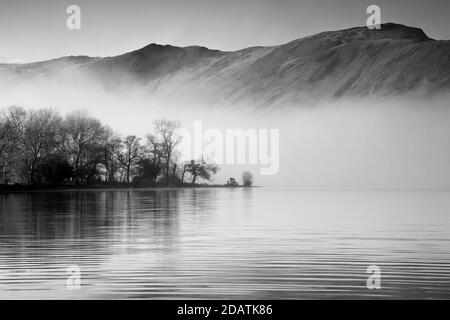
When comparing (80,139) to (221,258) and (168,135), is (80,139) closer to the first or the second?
(168,135)

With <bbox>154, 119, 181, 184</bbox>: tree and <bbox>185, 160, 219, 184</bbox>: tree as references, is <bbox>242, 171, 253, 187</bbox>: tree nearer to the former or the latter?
<bbox>185, 160, 219, 184</bbox>: tree

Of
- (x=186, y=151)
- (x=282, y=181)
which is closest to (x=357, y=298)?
(x=186, y=151)

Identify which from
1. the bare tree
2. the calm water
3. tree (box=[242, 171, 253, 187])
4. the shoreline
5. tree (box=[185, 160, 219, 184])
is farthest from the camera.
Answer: tree (box=[242, 171, 253, 187])

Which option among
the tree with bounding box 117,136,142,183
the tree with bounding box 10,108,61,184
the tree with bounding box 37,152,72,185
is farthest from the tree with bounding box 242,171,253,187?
the tree with bounding box 37,152,72,185

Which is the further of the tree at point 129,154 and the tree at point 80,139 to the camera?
the tree at point 129,154

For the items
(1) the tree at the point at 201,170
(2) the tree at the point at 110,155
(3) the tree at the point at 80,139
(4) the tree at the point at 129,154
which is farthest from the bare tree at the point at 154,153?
(3) the tree at the point at 80,139

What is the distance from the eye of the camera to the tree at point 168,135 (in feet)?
265

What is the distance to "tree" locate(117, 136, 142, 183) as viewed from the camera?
77.2 m

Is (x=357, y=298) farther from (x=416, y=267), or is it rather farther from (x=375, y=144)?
(x=375, y=144)

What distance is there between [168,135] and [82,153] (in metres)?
13.7

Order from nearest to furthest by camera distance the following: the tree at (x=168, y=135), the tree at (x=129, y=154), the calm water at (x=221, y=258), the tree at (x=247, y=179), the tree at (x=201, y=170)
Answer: the calm water at (x=221, y=258) < the tree at (x=129, y=154) < the tree at (x=168, y=135) < the tree at (x=201, y=170) < the tree at (x=247, y=179)

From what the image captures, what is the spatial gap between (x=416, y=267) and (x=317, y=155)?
14283cm

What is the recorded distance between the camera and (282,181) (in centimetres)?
12606

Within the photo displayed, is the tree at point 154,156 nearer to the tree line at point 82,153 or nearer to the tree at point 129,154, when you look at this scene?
the tree line at point 82,153
